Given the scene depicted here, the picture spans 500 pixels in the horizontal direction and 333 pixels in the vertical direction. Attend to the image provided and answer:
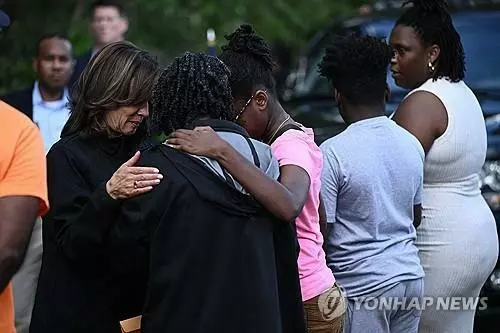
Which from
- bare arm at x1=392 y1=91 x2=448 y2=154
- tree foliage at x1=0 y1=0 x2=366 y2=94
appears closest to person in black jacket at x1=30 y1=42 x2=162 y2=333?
bare arm at x1=392 y1=91 x2=448 y2=154

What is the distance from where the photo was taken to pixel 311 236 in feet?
14.5

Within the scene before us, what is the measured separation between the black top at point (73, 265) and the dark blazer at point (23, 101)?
12.0 feet

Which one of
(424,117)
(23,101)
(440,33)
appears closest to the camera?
(424,117)

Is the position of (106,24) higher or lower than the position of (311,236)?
higher

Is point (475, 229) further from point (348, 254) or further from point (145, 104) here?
point (145, 104)

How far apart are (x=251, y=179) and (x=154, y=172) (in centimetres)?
31

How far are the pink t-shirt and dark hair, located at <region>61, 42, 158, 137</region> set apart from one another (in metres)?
0.53

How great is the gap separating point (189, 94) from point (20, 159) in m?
0.64

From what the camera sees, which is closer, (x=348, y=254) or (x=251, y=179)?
(x=251, y=179)

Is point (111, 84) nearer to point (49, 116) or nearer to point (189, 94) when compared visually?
point (189, 94)

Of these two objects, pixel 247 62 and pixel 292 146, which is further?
pixel 247 62

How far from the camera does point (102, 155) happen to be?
4246mm

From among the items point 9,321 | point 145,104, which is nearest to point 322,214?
point 145,104

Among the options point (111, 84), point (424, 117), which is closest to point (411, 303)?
point (424, 117)
